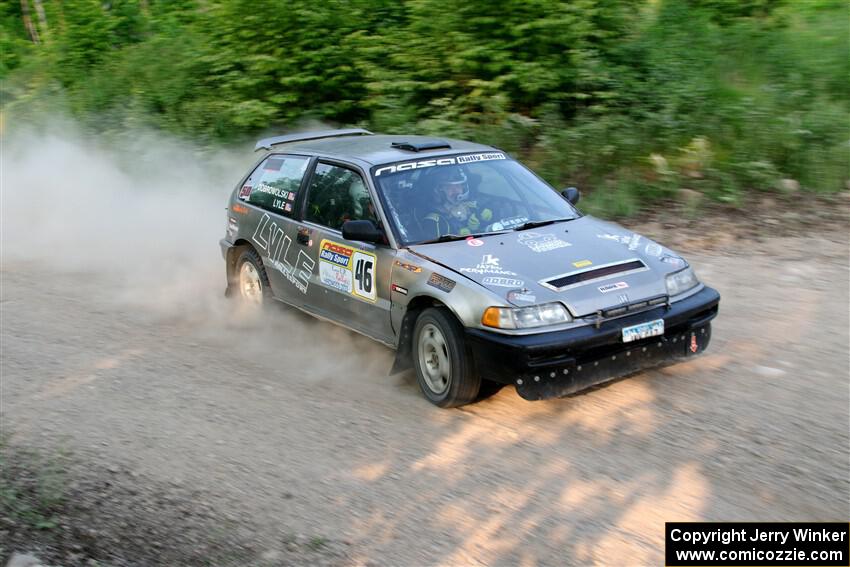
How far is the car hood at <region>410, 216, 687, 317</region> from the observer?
17.1 feet

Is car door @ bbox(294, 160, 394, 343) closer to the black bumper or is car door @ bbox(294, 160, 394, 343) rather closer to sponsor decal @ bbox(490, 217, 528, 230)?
sponsor decal @ bbox(490, 217, 528, 230)

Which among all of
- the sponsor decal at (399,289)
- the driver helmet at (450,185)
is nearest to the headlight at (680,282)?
the driver helmet at (450,185)

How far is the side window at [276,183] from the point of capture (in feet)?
23.7

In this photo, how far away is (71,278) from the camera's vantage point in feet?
33.9

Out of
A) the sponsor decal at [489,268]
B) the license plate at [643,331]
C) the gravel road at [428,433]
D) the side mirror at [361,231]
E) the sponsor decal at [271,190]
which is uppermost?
the side mirror at [361,231]

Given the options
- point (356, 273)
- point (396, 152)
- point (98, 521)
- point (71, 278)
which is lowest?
point (71, 278)

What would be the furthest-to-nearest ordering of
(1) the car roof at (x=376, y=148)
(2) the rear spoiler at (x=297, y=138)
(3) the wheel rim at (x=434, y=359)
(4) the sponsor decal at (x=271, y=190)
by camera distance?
(2) the rear spoiler at (x=297, y=138) → (4) the sponsor decal at (x=271, y=190) → (1) the car roof at (x=376, y=148) → (3) the wheel rim at (x=434, y=359)

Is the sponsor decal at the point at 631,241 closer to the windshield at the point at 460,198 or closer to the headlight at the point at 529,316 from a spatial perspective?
the windshield at the point at 460,198

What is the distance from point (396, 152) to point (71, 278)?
5500 millimetres

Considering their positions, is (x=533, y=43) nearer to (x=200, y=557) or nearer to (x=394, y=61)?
(x=394, y=61)

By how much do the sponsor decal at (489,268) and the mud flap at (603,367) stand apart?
27.6 inches

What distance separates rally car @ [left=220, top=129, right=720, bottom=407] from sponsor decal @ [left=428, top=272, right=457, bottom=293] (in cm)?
1

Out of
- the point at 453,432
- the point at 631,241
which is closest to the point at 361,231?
the point at 453,432

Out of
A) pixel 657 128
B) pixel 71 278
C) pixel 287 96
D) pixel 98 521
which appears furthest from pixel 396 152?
pixel 287 96
